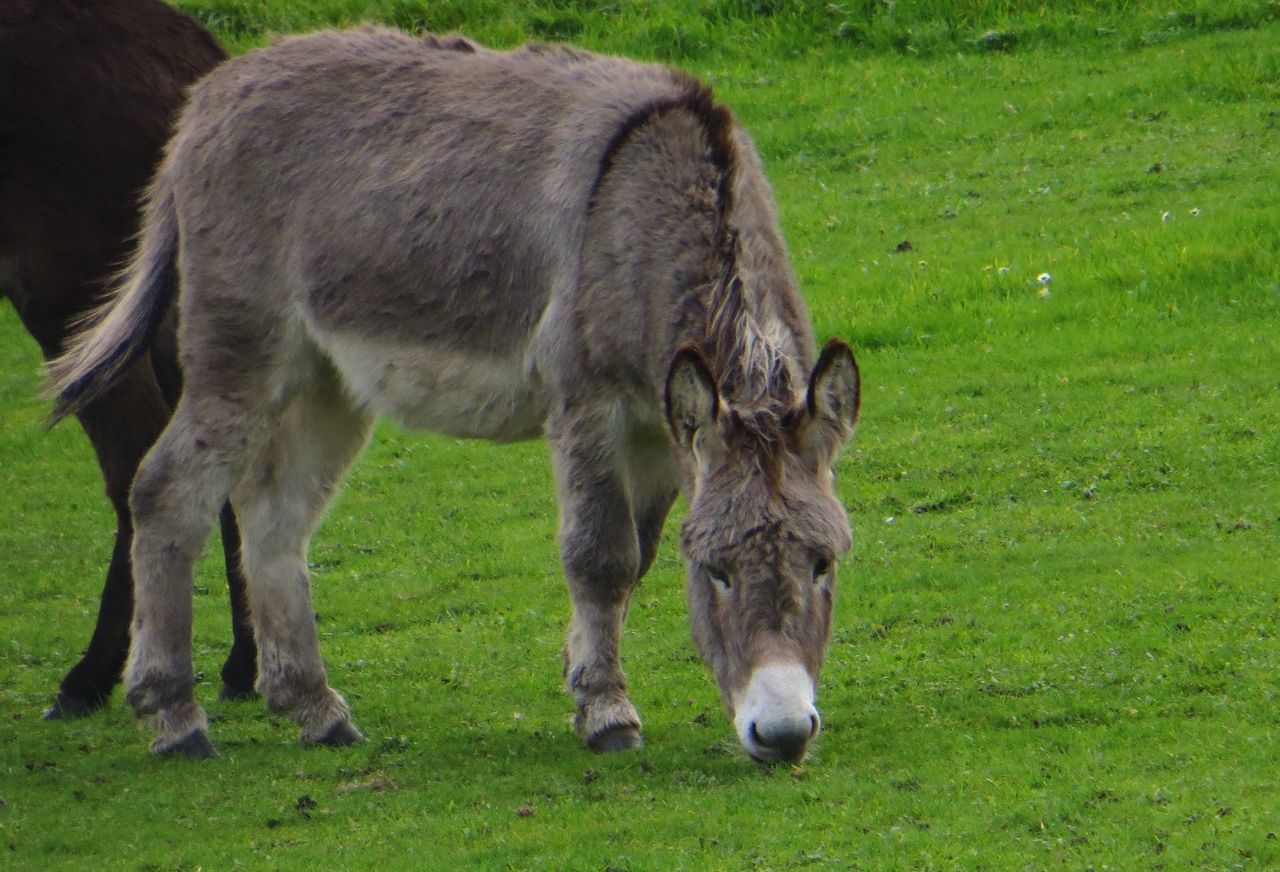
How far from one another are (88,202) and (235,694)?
2.12 metres

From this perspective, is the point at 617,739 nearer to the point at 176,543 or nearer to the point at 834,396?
the point at 834,396

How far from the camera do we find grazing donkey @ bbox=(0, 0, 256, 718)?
6.81 metres

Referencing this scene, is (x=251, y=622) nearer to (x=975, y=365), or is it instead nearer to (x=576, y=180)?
(x=576, y=180)

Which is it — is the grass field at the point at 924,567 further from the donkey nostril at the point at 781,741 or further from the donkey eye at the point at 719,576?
the donkey eye at the point at 719,576

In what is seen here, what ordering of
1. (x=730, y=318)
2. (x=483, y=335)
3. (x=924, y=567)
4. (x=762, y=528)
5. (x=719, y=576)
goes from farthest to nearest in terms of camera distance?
(x=924, y=567) → (x=483, y=335) → (x=730, y=318) → (x=719, y=576) → (x=762, y=528)

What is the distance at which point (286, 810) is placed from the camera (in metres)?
5.47

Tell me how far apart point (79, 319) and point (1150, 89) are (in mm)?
10300

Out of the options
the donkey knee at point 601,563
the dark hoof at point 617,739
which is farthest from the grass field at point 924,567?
the donkey knee at point 601,563

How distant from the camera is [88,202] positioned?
690cm

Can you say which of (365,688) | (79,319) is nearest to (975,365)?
(365,688)

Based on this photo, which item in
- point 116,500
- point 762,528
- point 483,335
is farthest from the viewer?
point 116,500

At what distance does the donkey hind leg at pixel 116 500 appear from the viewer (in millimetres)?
6852

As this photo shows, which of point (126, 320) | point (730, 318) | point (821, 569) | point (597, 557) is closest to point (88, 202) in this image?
point (126, 320)

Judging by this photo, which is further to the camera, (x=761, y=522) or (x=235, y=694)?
(x=235, y=694)
